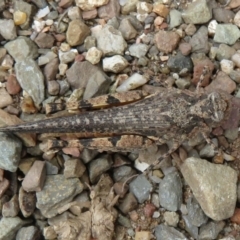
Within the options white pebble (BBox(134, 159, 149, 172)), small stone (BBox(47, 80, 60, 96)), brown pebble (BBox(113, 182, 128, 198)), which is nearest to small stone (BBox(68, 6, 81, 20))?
small stone (BBox(47, 80, 60, 96))

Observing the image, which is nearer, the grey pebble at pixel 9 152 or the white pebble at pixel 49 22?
the grey pebble at pixel 9 152

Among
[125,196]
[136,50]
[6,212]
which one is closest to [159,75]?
[136,50]

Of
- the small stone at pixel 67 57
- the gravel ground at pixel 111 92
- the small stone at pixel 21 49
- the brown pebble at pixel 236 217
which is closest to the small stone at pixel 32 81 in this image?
the gravel ground at pixel 111 92

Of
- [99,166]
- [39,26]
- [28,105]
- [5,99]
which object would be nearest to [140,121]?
[99,166]

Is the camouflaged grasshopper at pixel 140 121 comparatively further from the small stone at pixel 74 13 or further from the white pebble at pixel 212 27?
the small stone at pixel 74 13

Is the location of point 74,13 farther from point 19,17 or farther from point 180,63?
point 180,63

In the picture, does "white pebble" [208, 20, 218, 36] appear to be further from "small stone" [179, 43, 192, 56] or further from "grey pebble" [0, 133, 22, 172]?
"grey pebble" [0, 133, 22, 172]

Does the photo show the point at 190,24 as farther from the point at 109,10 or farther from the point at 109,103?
the point at 109,103
